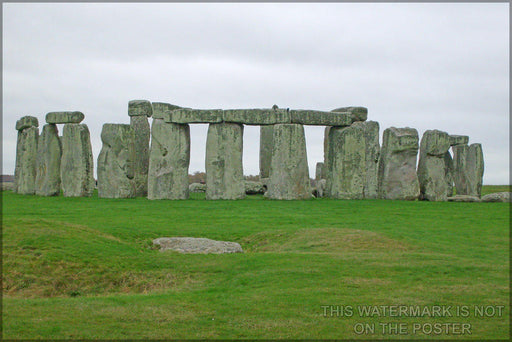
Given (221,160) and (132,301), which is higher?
(221,160)

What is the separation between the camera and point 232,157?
2402 cm

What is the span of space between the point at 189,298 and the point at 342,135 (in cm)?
1591

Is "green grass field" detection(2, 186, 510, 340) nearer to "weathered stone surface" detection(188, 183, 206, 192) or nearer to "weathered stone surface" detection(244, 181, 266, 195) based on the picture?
"weathered stone surface" detection(244, 181, 266, 195)

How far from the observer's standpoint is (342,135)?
81.9 feet

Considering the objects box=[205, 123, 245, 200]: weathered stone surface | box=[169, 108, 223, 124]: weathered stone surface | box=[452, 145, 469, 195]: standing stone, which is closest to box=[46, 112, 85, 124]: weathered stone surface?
box=[169, 108, 223, 124]: weathered stone surface

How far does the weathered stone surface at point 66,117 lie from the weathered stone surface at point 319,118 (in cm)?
816

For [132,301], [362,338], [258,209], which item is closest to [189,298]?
[132,301]

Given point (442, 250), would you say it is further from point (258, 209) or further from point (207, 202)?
point (207, 202)

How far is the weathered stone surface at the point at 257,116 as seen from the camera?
2395 cm

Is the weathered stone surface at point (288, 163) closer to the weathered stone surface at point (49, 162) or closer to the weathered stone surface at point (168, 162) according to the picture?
the weathered stone surface at point (168, 162)

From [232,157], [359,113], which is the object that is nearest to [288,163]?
[232,157]

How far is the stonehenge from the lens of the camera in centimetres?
2400

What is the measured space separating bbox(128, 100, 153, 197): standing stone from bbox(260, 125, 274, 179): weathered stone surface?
5.93m

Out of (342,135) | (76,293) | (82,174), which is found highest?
(342,135)
